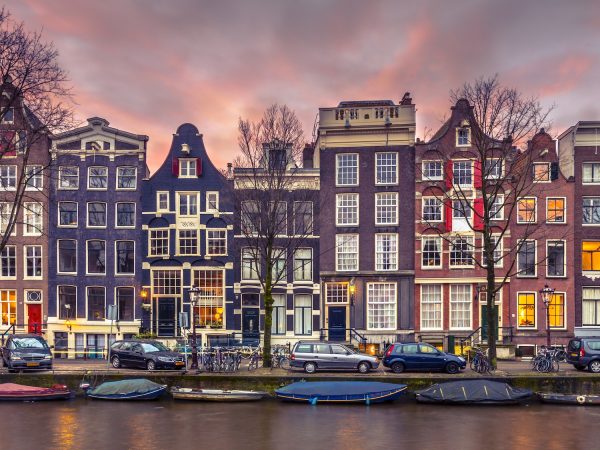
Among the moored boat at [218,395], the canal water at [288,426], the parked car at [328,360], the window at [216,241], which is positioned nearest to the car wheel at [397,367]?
the parked car at [328,360]

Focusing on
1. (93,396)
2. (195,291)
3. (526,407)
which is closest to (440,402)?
(526,407)

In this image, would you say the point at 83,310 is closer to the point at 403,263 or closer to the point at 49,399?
the point at 49,399

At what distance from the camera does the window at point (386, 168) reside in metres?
43.9

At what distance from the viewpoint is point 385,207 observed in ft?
144

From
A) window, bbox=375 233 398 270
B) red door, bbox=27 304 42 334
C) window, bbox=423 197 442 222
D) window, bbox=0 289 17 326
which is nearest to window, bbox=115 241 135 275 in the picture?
red door, bbox=27 304 42 334

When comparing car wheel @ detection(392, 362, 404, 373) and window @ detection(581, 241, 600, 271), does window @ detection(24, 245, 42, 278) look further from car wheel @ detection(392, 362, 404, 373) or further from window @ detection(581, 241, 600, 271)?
window @ detection(581, 241, 600, 271)

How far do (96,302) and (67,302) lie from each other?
212 cm

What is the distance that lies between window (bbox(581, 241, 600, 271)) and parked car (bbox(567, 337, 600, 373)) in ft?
43.5

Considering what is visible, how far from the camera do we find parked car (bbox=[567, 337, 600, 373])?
100 feet

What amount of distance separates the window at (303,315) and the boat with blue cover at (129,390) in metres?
15.8

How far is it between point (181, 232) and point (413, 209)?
55.6 ft

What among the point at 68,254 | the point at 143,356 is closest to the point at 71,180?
the point at 68,254

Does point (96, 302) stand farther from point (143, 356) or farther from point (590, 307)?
point (590, 307)

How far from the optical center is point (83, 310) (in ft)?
142
